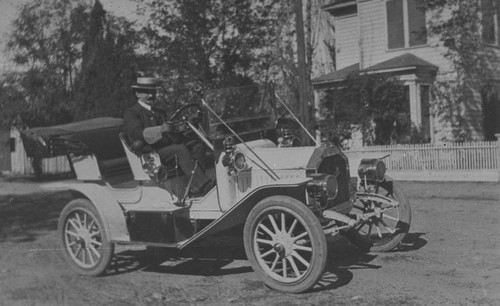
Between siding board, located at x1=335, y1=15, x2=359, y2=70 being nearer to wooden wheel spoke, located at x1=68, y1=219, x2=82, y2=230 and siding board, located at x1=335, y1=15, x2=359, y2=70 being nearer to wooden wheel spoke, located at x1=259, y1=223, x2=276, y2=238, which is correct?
wooden wheel spoke, located at x1=68, y1=219, x2=82, y2=230

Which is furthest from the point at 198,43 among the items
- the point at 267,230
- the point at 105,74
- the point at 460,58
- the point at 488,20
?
the point at 267,230

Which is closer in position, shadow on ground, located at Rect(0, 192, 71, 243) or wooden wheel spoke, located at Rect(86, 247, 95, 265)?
wooden wheel spoke, located at Rect(86, 247, 95, 265)

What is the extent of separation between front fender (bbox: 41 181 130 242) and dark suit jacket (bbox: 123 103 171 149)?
639mm

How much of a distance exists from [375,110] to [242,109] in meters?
13.3

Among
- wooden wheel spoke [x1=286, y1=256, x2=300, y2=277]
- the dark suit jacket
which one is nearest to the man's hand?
the dark suit jacket

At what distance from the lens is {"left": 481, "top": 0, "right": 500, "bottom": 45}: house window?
19.3m

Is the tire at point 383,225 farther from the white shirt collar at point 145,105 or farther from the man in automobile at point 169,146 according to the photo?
the white shirt collar at point 145,105

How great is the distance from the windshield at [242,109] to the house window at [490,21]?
50.2ft

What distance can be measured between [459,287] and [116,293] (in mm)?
3081

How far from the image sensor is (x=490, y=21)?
19.6 m

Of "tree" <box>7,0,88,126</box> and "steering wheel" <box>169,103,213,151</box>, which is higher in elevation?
"tree" <box>7,0,88,126</box>

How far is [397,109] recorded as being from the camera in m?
18.9

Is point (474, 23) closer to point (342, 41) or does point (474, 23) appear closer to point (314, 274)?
point (342, 41)

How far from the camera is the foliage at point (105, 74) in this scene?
56.8ft
